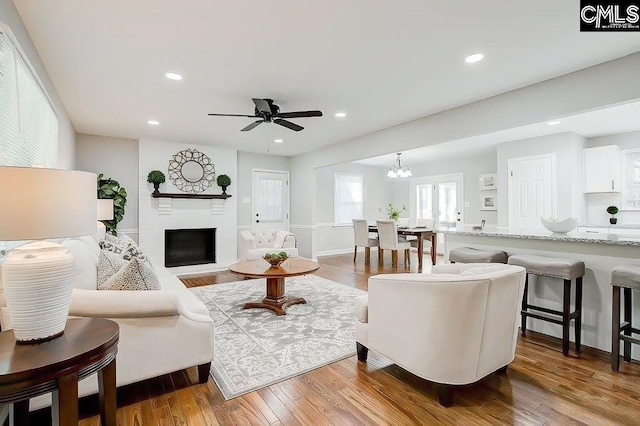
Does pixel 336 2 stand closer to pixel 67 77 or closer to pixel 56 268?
pixel 56 268

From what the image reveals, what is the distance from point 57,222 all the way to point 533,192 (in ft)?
22.0

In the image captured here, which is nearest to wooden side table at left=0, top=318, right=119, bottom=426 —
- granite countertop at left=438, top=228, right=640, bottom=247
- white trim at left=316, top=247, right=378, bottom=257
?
granite countertop at left=438, top=228, right=640, bottom=247

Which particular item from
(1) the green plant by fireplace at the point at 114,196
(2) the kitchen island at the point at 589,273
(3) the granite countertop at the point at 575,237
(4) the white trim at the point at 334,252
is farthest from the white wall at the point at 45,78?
(4) the white trim at the point at 334,252

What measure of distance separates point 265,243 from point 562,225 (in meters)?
4.60

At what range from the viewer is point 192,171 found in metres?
6.20

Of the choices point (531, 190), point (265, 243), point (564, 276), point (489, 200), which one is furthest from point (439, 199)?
point (564, 276)

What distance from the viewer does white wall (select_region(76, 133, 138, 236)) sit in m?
5.36

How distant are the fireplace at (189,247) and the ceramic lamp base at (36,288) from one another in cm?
499

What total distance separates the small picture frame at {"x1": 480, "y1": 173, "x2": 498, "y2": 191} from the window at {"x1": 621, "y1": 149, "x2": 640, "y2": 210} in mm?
2189

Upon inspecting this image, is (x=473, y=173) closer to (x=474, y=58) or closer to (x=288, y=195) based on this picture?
(x=288, y=195)

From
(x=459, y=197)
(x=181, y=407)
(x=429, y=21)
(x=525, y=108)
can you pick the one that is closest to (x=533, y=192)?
(x=459, y=197)

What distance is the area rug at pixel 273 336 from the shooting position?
227 cm

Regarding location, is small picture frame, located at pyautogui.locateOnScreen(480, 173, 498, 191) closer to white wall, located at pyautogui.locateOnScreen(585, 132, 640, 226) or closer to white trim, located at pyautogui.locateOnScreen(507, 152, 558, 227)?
white trim, located at pyautogui.locateOnScreen(507, 152, 558, 227)

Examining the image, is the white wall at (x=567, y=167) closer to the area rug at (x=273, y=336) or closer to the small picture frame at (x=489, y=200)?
the small picture frame at (x=489, y=200)
